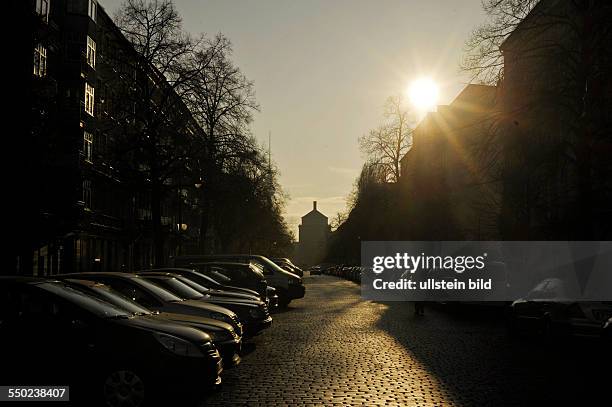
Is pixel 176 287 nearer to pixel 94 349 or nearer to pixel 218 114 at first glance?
pixel 94 349

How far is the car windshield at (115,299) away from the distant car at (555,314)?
889cm

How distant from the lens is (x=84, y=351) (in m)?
8.90

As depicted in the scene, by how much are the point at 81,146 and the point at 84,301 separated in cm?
1724

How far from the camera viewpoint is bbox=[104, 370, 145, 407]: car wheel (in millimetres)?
8953

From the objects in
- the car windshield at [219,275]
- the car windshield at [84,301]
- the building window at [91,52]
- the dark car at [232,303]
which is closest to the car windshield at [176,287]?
the dark car at [232,303]

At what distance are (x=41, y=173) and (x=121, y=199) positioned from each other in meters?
20.2

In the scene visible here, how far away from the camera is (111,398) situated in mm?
→ 8953

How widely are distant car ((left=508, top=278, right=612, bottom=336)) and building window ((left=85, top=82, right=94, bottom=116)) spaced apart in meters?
29.6

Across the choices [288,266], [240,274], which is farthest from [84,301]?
[288,266]

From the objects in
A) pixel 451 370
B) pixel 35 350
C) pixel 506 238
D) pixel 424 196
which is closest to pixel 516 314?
pixel 451 370

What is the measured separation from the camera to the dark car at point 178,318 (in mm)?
11125

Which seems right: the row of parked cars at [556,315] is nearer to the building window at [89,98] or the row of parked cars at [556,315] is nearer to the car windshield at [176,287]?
the car windshield at [176,287]

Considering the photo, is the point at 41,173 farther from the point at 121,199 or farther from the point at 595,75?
the point at 121,199

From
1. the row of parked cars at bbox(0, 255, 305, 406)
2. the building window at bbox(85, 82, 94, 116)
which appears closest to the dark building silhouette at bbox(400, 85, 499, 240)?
the building window at bbox(85, 82, 94, 116)
